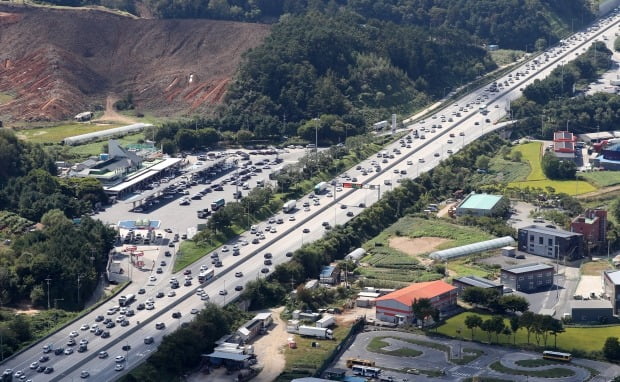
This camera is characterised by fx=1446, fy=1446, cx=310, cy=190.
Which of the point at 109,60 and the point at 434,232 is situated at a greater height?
the point at 109,60

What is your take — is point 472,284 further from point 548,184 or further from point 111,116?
point 111,116

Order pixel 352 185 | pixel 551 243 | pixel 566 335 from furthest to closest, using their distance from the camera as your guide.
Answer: pixel 352 185, pixel 551 243, pixel 566 335

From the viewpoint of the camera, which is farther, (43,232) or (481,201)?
(481,201)

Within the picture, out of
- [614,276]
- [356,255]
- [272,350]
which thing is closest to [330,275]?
[356,255]

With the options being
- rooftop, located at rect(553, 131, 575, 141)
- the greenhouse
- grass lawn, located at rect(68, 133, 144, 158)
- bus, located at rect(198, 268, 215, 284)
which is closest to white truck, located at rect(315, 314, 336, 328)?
bus, located at rect(198, 268, 215, 284)

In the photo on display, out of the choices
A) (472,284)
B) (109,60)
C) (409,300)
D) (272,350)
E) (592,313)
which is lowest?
(272,350)

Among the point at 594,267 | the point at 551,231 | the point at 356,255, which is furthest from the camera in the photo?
the point at 551,231

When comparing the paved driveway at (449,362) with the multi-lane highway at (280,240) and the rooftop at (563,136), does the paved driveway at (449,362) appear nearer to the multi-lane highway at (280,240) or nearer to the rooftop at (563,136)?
the multi-lane highway at (280,240)

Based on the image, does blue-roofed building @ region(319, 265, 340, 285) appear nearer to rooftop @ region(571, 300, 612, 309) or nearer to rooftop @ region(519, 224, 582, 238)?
rooftop @ region(519, 224, 582, 238)
